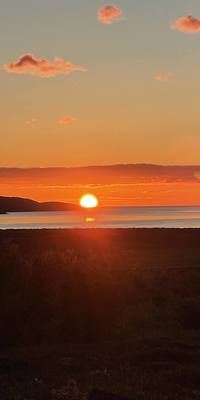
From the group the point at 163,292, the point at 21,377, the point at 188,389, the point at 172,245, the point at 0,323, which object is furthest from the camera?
the point at 172,245

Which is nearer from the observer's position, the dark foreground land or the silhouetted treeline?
the dark foreground land

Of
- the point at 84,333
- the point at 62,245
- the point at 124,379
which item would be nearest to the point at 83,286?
the point at 84,333

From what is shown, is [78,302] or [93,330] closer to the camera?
[93,330]

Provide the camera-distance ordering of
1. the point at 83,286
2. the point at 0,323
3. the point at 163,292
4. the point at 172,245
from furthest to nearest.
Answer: the point at 172,245 < the point at 163,292 < the point at 83,286 < the point at 0,323

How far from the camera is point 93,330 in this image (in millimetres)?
23375

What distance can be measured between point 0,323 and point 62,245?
5031 cm

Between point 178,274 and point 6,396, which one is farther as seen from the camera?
point 178,274

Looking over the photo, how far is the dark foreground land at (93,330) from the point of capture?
585 inches

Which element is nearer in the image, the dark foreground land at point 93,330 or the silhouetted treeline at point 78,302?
the dark foreground land at point 93,330

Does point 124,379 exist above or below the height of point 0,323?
below

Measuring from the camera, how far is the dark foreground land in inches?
585

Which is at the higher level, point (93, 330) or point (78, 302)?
point (78, 302)

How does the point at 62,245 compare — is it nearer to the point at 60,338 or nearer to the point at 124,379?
the point at 60,338

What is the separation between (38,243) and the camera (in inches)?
2968
